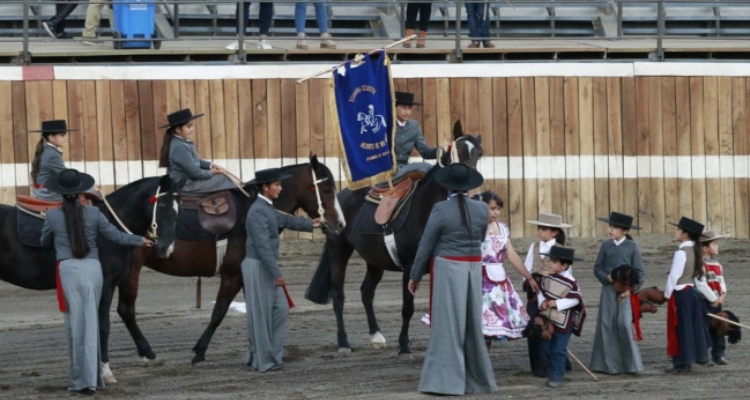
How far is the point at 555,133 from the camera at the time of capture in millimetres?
20938

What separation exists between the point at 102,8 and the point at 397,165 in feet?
28.2

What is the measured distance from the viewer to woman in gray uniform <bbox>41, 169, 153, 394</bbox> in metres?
11.9

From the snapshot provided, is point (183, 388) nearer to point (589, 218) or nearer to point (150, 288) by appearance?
Result: point (150, 288)

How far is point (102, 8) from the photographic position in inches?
859

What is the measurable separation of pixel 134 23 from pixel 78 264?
31.9 ft

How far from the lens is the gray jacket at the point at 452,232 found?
1195cm

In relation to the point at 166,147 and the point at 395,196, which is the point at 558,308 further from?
the point at 166,147

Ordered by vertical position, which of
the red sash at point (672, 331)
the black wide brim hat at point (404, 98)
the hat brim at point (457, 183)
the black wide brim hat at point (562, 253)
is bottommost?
the red sash at point (672, 331)

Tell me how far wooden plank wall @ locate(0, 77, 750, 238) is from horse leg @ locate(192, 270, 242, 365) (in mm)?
6386

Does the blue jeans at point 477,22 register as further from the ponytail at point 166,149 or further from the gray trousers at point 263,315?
the gray trousers at point 263,315

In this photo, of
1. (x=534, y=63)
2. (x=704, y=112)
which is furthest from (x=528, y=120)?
(x=704, y=112)

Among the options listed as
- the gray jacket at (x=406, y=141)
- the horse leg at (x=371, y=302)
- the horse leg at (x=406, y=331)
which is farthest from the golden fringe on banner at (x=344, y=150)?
the horse leg at (x=406, y=331)

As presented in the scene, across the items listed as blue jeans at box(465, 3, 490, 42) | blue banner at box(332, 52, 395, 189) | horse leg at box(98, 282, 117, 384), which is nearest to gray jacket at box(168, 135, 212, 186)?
horse leg at box(98, 282, 117, 384)

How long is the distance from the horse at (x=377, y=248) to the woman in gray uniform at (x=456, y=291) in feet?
4.70
